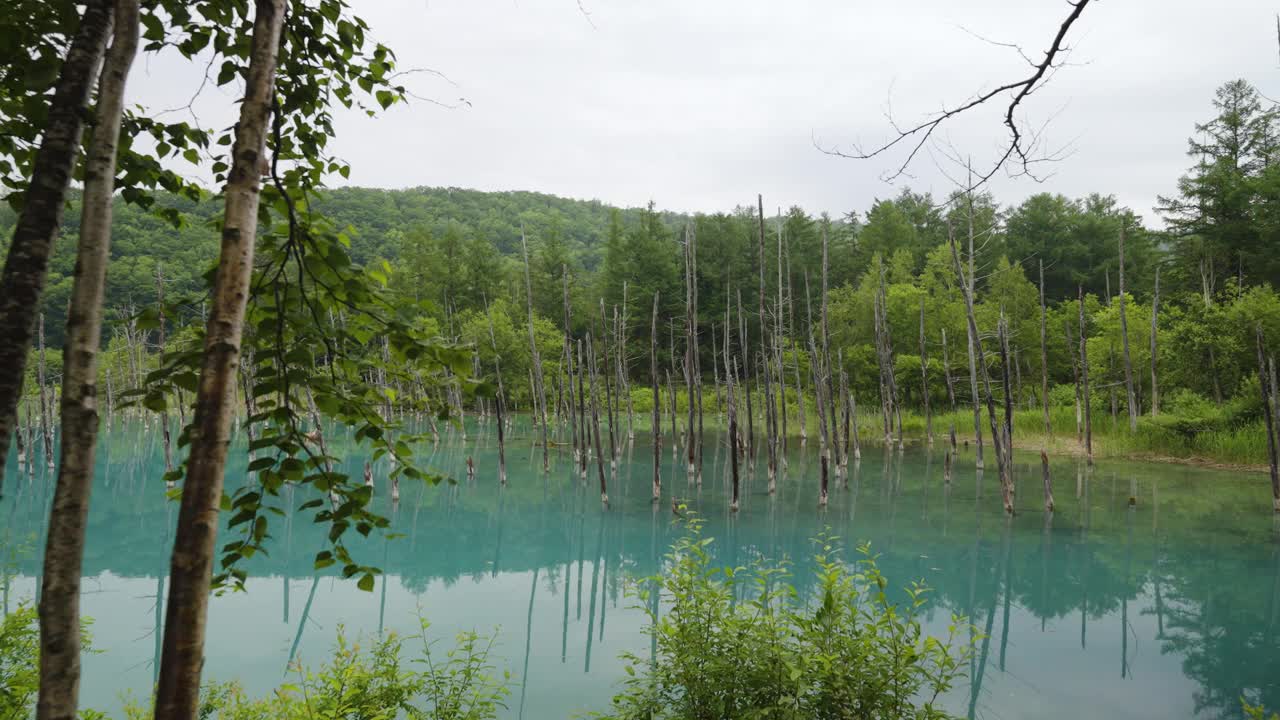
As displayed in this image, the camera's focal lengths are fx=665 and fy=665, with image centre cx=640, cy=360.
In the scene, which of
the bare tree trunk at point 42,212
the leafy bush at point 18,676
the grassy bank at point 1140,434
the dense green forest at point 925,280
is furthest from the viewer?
the dense green forest at point 925,280

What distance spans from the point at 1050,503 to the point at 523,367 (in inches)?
1061

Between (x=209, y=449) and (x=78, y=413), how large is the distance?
31 cm

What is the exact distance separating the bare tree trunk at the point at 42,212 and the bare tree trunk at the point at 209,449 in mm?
409

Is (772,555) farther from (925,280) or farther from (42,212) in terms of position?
(925,280)

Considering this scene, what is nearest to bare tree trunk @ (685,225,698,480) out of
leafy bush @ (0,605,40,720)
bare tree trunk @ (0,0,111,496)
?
leafy bush @ (0,605,40,720)

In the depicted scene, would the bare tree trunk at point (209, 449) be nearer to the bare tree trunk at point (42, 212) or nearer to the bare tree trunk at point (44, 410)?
the bare tree trunk at point (42, 212)

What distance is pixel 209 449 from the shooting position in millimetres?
1228

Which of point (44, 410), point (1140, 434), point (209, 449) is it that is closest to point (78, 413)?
point (209, 449)

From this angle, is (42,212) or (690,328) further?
(690,328)

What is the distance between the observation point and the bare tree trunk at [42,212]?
4.43 feet

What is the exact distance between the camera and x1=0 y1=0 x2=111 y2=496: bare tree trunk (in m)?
1.35

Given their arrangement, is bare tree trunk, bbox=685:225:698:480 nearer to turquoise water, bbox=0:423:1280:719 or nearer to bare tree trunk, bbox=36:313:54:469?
turquoise water, bbox=0:423:1280:719

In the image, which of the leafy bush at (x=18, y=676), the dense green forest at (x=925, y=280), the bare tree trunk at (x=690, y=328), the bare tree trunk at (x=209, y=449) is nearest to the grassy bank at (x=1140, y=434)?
the dense green forest at (x=925, y=280)

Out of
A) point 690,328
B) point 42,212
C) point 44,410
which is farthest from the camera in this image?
point 44,410
